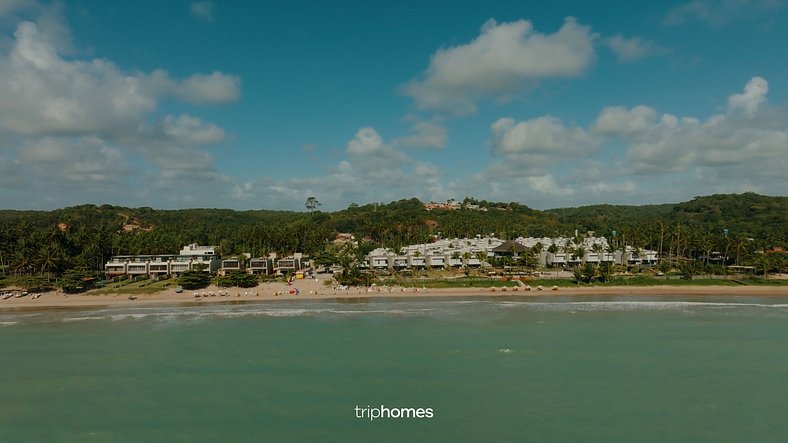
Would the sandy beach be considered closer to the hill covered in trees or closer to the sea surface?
the sea surface

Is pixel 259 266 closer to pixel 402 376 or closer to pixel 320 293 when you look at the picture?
pixel 320 293

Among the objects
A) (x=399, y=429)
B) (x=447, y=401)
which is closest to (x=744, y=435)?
(x=447, y=401)

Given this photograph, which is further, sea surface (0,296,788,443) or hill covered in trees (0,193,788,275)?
hill covered in trees (0,193,788,275)

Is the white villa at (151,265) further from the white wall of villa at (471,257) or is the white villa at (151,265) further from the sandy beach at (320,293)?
the white wall of villa at (471,257)

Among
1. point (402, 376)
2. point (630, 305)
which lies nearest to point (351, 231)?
point (630, 305)

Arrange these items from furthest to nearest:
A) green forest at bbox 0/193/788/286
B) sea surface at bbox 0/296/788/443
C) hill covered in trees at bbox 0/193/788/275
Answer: hill covered in trees at bbox 0/193/788/275
green forest at bbox 0/193/788/286
sea surface at bbox 0/296/788/443

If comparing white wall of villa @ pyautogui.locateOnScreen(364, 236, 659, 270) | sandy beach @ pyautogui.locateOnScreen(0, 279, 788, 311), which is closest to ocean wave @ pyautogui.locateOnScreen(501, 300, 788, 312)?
sandy beach @ pyautogui.locateOnScreen(0, 279, 788, 311)

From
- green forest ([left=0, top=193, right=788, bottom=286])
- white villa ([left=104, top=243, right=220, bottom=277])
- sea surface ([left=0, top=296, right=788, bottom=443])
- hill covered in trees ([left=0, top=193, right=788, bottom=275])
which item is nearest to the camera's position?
sea surface ([left=0, top=296, right=788, bottom=443])
